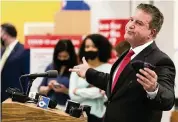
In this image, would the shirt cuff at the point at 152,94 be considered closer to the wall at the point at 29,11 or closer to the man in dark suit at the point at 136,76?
the man in dark suit at the point at 136,76

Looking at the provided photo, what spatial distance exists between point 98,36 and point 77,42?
0.79 m

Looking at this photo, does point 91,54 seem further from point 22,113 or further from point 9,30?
point 22,113

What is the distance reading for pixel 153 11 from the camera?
2193 millimetres

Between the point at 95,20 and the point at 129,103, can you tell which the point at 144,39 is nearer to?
the point at 129,103

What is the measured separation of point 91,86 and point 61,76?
401 millimetres

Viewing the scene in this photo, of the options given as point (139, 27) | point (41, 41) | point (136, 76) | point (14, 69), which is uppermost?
point (139, 27)

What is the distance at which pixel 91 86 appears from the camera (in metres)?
3.83

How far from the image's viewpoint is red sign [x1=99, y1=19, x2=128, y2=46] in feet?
14.9

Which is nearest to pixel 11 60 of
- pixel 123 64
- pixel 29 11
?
pixel 29 11

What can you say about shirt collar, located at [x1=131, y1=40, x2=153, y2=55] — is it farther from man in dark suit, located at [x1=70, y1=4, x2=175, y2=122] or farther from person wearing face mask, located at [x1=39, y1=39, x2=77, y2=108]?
person wearing face mask, located at [x1=39, y1=39, x2=77, y2=108]

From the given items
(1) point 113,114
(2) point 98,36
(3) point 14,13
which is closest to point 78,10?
(2) point 98,36

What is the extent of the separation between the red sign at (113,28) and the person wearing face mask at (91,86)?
20.2 inches

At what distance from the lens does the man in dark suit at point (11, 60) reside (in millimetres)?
4742

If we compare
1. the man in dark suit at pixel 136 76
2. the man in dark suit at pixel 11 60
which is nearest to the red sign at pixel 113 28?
the man in dark suit at pixel 11 60
